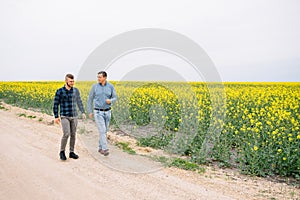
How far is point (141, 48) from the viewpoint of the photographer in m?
8.78

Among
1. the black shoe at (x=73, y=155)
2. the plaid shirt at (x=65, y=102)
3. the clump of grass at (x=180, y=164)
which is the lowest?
the clump of grass at (x=180, y=164)

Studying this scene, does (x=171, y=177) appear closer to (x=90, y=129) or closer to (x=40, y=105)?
(x=90, y=129)

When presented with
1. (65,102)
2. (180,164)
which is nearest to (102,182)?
(180,164)

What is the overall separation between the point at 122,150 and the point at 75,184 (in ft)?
9.72

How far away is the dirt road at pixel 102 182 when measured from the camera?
5.01 m

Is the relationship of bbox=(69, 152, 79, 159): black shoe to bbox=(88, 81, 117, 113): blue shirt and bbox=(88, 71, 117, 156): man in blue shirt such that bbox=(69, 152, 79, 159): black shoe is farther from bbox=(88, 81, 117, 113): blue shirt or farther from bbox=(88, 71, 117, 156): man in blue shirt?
bbox=(88, 81, 117, 113): blue shirt

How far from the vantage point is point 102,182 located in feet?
18.2

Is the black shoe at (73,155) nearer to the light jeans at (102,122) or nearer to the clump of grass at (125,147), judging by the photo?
the light jeans at (102,122)

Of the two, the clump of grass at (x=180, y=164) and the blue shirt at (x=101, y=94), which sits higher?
the blue shirt at (x=101, y=94)

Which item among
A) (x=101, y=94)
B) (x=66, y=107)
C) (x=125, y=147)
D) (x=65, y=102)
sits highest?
(x=101, y=94)

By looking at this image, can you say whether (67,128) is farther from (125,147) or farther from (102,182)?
(125,147)

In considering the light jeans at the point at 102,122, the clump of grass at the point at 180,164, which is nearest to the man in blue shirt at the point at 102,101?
the light jeans at the point at 102,122

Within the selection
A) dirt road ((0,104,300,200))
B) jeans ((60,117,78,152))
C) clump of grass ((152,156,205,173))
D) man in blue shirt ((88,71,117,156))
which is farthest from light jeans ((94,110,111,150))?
clump of grass ((152,156,205,173))

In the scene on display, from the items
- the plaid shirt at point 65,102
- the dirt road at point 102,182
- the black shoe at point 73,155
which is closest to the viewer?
the dirt road at point 102,182
